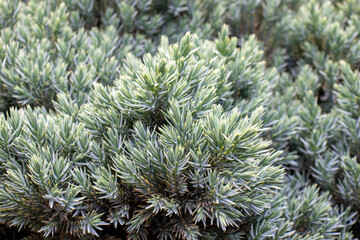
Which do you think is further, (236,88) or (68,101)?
(236,88)

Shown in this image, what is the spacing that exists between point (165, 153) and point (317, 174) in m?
1.45

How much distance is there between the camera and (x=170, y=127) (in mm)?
1708

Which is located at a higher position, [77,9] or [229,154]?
[77,9]

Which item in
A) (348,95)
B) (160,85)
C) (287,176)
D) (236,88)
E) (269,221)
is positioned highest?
(160,85)

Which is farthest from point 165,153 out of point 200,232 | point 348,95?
point 348,95

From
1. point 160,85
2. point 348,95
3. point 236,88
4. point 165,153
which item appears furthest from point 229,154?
point 348,95

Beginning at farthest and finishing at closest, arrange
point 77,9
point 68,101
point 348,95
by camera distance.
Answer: point 77,9 < point 348,95 < point 68,101

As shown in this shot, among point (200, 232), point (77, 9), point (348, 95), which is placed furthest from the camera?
point (77, 9)

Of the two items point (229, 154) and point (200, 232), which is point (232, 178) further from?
point (200, 232)

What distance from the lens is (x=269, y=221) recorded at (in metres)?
1.90

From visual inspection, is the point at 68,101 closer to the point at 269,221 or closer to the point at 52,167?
the point at 52,167

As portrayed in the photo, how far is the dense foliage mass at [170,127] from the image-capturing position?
5.42 ft

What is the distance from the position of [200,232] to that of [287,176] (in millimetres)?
1053

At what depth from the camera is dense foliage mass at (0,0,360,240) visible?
1.65 meters
